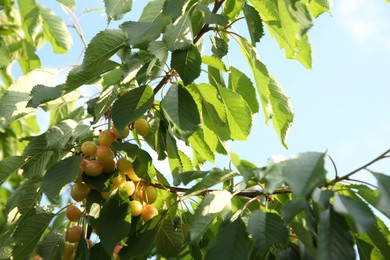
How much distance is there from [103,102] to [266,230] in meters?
0.51

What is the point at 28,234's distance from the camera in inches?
61.0

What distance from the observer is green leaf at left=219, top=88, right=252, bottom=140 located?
1.53 m

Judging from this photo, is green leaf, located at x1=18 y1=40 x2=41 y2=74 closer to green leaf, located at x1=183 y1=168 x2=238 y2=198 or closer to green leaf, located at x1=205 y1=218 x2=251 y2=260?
green leaf, located at x1=183 y1=168 x2=238 y2=198

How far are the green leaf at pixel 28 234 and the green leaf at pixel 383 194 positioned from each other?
858 millimetres

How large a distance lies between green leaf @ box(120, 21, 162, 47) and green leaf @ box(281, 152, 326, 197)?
0.50 m

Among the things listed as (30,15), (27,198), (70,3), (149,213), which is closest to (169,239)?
(149,213)

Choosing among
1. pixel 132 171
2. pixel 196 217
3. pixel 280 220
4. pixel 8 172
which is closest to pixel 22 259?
pixel 8 172

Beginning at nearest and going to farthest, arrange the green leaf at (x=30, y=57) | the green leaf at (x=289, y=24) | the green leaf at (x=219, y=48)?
the green leaf at (x=289, y=24)
the green leaf at (x=219, y=48)
the green leaf at (x=30, y=57)

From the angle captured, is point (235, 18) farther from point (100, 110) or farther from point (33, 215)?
point (33, 215)

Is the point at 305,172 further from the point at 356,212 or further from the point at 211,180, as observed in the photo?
the point at 211,180

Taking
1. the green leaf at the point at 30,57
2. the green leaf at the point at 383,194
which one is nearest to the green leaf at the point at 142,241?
the green leaf at the point at 383,194

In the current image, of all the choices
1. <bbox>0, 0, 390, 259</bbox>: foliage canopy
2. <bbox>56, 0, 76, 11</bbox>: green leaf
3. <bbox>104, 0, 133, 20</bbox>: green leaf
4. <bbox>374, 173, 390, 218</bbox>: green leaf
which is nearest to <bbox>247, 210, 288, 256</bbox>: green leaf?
<bbox>0, 0, 390, 259</bbox>: foliage canopy

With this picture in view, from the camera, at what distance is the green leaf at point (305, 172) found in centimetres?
91

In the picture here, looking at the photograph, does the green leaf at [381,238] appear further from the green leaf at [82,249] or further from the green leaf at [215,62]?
the green leaf at [82,249]
